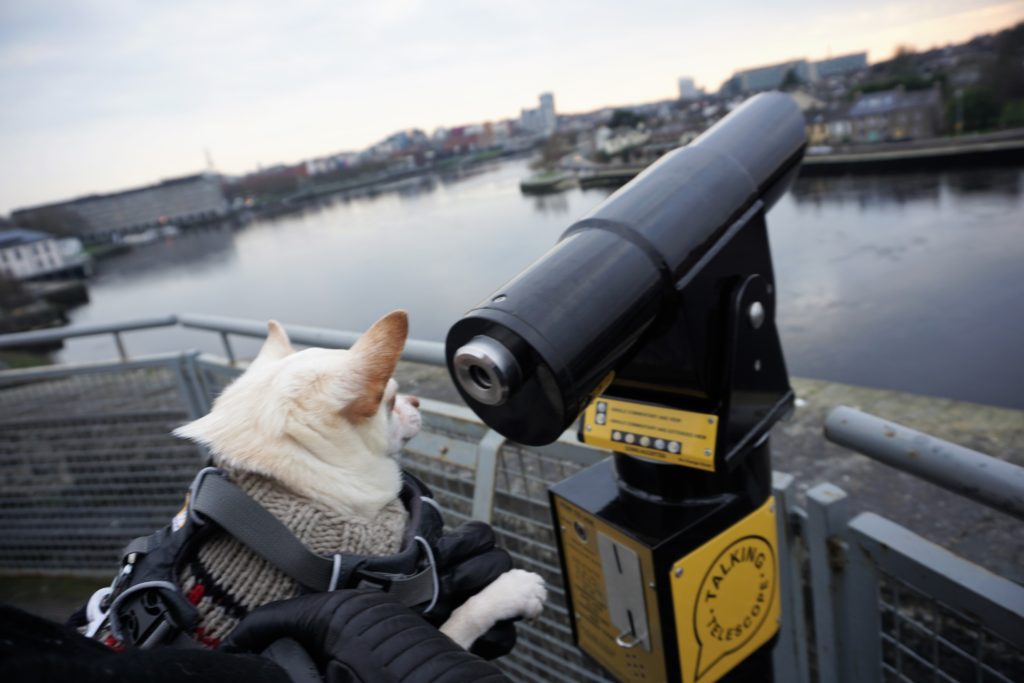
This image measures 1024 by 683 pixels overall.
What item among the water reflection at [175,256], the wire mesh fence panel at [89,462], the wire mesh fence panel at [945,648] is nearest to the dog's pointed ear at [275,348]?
the wire mesh fence panel at [945,648]

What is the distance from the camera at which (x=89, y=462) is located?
3926 millimetres

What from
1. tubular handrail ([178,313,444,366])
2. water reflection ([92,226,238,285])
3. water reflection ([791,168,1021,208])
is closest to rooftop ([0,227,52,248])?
water reflection ([92,226,238,285])

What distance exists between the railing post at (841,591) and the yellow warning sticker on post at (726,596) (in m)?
0.11

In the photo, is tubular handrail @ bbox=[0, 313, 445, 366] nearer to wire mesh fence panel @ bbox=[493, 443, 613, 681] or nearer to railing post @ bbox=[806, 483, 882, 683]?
wire mesh fence panel @ bbox=[493, 443, 613, 681]

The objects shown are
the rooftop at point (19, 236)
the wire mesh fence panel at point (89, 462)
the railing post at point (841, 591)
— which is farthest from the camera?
the rooftop at point (19, 236)

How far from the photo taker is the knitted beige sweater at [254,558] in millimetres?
1126

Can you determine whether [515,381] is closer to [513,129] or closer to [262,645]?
[262,645]

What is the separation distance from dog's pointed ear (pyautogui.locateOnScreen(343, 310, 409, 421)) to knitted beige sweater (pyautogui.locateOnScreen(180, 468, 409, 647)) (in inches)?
8.9

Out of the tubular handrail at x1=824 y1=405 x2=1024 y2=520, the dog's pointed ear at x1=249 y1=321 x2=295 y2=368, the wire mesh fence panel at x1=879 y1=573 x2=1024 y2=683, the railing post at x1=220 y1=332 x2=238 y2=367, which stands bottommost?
the wire mesh fence panel at x1=879 y1=573 x2=1024 y2=683

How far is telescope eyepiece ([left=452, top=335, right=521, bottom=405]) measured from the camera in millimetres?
856

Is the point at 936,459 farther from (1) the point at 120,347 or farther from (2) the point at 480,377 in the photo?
(1) the point at 120,347

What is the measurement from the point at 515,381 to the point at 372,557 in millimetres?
535

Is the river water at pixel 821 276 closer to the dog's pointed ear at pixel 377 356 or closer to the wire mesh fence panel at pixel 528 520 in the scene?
the wire mesh fence panel at pixel 528 520

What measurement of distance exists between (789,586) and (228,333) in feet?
8.47
